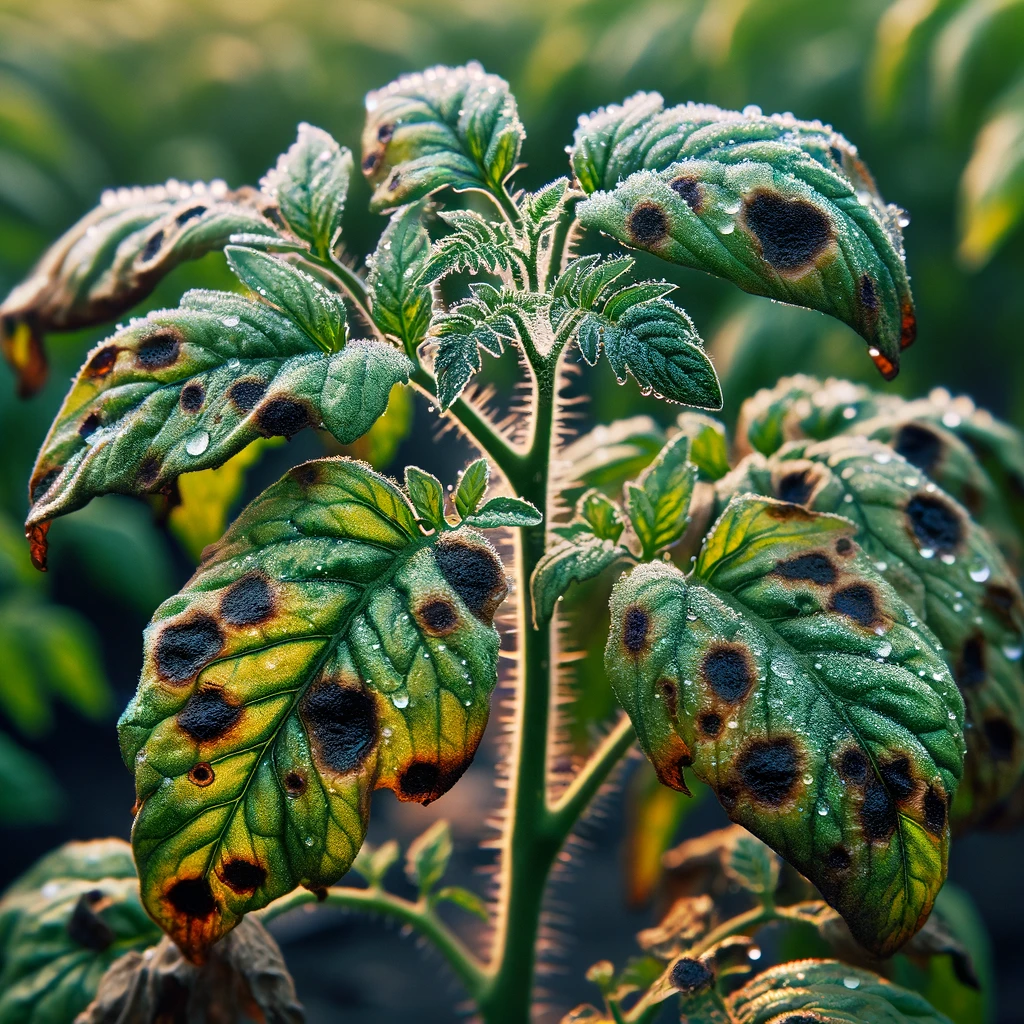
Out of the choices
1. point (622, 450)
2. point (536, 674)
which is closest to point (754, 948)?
point (536, 674)

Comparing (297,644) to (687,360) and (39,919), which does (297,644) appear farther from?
(39,919)

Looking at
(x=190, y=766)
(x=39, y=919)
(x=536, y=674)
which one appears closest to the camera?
(x=190, y=766)

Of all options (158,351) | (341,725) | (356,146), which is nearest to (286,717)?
(341,725)

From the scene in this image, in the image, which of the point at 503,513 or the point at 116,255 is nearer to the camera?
the point at 503,513

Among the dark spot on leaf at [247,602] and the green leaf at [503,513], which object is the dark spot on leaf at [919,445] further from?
the dark spot on leaf at [247,602]

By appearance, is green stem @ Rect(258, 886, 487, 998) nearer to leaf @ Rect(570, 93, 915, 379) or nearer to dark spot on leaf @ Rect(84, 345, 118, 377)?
dark spot on leaf @ Rect(84, 345, 118, 377)

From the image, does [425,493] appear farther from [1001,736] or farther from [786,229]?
[1001,736]

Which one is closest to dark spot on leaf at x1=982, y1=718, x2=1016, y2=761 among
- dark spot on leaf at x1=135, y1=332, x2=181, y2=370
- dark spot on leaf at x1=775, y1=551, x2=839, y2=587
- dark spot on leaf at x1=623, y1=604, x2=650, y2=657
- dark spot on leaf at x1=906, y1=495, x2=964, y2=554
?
dark spot on leaf at x1=906, y1=495, x2=964, y2=554
